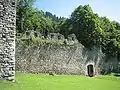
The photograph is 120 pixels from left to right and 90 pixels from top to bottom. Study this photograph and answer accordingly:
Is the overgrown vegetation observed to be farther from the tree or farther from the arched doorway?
the arched doorway

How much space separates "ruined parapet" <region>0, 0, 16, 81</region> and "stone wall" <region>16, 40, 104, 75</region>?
23.9 feet

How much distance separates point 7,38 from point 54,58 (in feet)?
33.8

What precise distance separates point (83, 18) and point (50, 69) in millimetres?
9779

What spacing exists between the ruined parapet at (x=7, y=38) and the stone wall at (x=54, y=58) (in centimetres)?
730

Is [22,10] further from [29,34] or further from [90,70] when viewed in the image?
[29,34]

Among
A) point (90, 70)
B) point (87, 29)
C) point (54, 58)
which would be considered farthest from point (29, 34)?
point (87, 29)

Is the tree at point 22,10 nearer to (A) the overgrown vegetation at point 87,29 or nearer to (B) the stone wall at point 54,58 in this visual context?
(A) the overgrown vegetation at point 87,29

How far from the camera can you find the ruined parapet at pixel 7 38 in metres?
13.1

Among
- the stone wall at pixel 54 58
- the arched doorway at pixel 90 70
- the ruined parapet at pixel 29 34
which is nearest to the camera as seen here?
the stone wall at pixel 54 58

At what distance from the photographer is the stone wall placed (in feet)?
69.1

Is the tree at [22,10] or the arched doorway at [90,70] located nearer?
the arched doorway at [90,70]

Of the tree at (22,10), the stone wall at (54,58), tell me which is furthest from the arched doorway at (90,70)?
the tree at (22,10)

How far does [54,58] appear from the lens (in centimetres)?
2333

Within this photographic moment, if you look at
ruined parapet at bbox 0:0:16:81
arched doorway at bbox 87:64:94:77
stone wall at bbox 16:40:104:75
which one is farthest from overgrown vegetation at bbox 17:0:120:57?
ruined parapet at bbox 0:0:16:81
